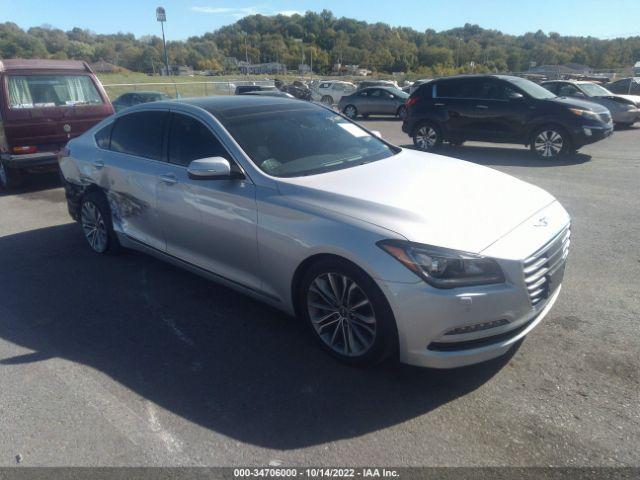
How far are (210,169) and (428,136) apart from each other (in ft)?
32.1

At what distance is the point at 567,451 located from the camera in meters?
2.69

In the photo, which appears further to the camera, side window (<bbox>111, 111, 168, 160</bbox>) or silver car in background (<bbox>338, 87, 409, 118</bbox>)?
silver car in background (<bbox>338, 87, 409, 118</bbox>)

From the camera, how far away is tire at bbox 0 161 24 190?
9.14 metres

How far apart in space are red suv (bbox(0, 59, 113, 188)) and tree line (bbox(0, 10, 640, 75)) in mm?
67165

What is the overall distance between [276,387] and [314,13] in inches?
5135

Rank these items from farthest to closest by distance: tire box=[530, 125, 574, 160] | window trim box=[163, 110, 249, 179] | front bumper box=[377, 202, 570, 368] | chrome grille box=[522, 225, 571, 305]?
tire box=[530, 125, 574, 160], window trim box=[163, 110, 249, 179], chrome grille box=[522, 225, 571, 305], front bumper box=[377, 202, 570, 368]

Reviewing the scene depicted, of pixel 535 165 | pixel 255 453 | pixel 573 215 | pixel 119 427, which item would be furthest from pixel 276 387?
pixel 535 165

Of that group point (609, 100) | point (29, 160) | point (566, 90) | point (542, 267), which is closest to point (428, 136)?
point (566, 90)

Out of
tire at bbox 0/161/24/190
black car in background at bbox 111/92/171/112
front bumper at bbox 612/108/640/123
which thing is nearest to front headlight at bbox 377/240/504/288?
tire at bbox 0/161/24/190

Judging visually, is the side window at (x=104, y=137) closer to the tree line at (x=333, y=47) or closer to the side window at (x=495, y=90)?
the side window at (x=495, y=90)

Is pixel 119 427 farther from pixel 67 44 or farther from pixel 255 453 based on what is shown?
pixel 67 44

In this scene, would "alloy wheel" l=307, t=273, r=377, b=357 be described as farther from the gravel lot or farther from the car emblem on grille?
the car emblem on grille

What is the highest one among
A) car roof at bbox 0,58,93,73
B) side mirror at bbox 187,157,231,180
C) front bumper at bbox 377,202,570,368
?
car roof at bbox 0,58,93,73

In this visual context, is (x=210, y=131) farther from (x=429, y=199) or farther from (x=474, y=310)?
(x=474, y=310)
